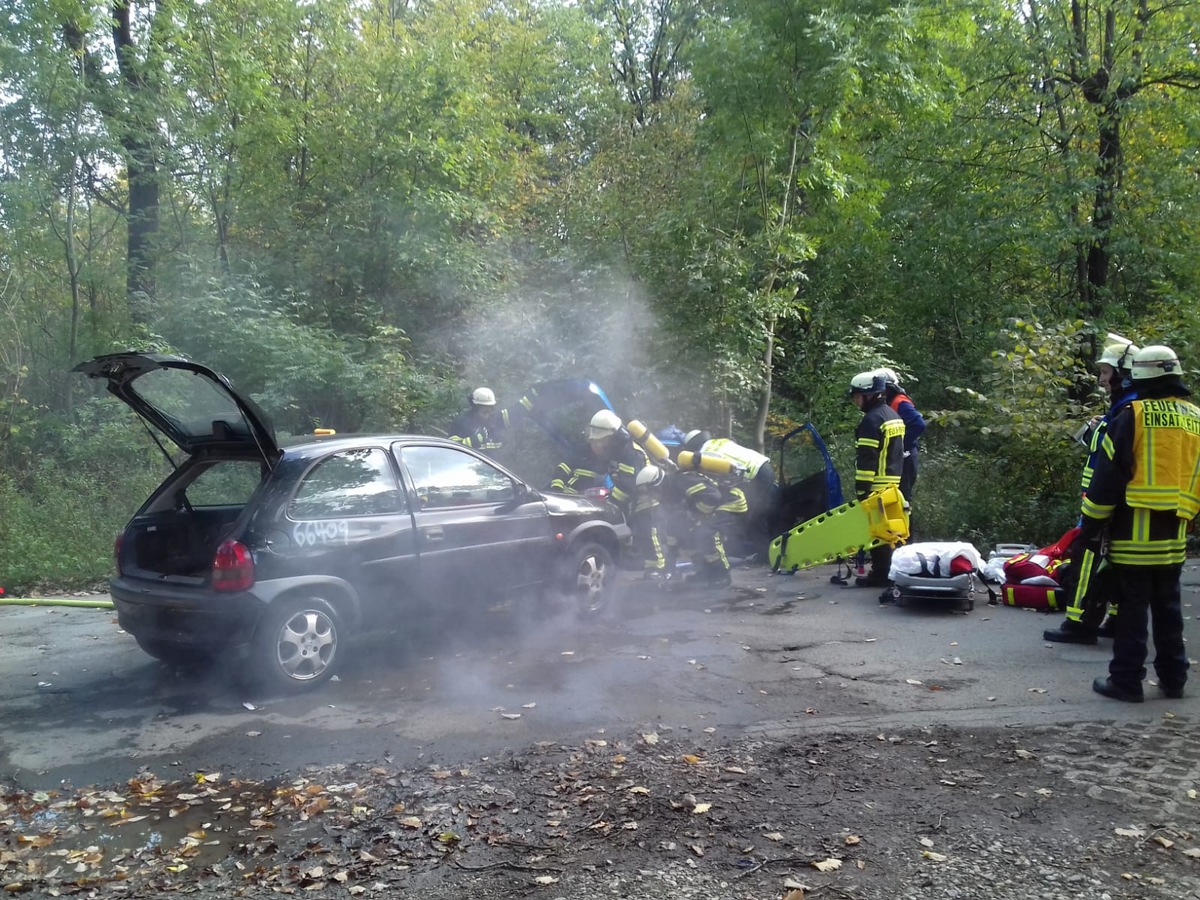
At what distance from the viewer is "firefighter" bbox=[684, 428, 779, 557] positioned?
930cm

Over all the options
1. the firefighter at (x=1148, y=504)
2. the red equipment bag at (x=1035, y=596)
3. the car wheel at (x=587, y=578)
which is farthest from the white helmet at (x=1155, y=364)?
the car wheel at (x=587, y=578)

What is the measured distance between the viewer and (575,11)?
81.7 feet

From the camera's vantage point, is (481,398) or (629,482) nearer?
(629,482)

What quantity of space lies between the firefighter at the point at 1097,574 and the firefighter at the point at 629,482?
3.46m

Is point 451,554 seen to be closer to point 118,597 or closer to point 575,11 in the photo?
point 118,597

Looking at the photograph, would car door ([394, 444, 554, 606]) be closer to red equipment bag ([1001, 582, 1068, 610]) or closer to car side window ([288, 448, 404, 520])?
car side window ([288, 448, 404, 520])

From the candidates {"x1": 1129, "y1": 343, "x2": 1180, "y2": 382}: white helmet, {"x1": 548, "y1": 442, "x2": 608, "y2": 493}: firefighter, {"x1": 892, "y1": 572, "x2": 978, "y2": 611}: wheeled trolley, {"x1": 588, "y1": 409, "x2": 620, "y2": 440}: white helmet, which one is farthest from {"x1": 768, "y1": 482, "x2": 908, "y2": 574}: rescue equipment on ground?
{"x1": 1129, "y1": 343, "x2": 1180, "y2": 382}: white helmet

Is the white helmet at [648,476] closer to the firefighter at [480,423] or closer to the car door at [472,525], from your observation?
the car door at [472,525]

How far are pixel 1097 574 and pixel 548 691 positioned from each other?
3.67 meters

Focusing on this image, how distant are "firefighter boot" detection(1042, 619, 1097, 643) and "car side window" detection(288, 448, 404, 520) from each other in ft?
15.8

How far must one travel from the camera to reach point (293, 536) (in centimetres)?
593

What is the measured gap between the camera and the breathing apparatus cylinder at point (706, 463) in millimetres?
9000

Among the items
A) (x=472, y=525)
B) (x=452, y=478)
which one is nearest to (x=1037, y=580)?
(x=472, y=525)

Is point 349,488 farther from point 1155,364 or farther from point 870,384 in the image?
point 1155,364
